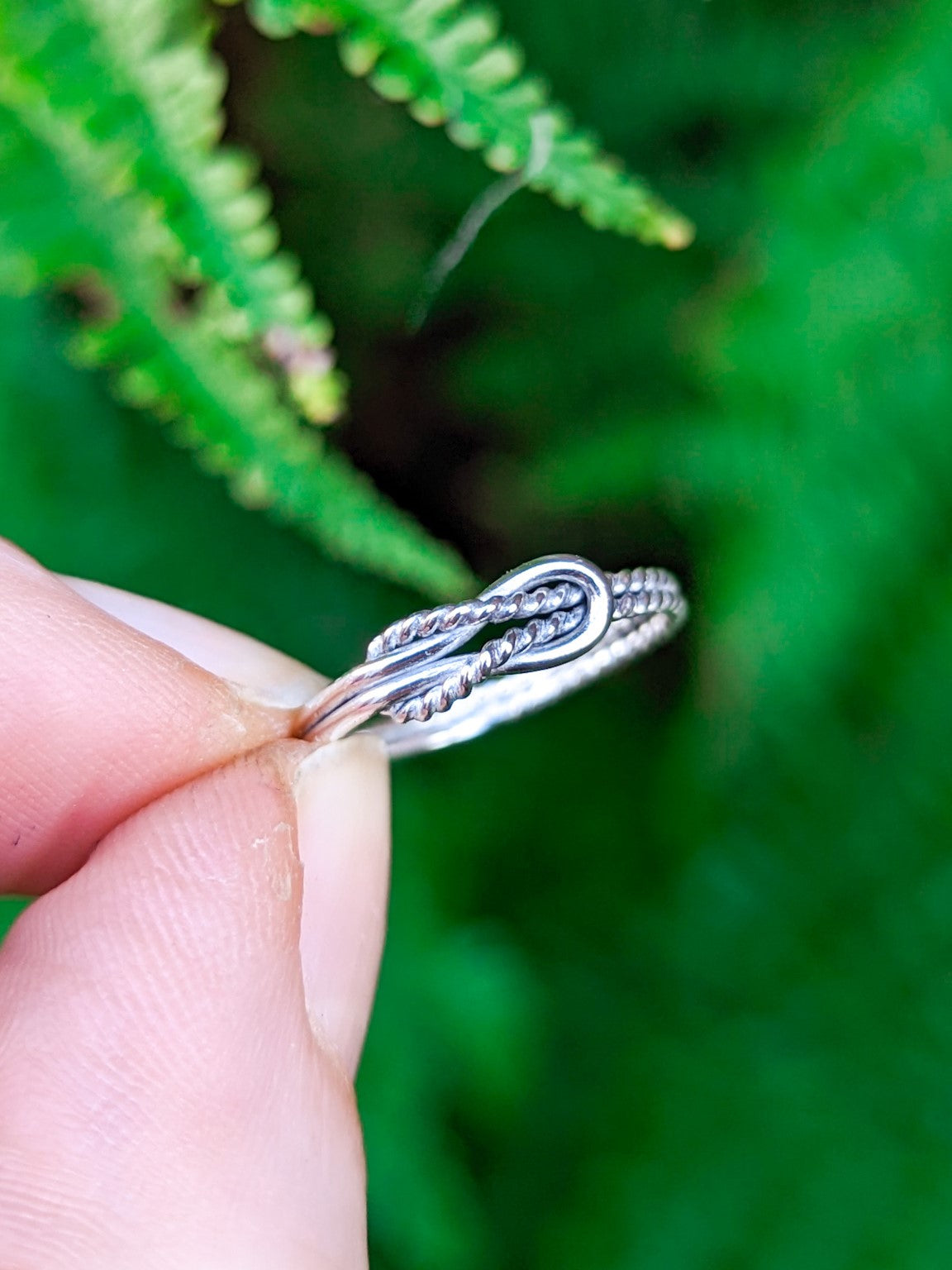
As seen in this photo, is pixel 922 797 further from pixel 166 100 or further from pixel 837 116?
pixel 166 100

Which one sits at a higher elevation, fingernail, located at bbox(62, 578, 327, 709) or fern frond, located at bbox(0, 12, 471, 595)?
fern frond, located at bbox(0, 12, 471, 595)

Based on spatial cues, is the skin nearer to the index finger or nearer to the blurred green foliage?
the index finger

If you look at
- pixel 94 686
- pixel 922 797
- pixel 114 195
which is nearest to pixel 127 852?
pixel 94 686

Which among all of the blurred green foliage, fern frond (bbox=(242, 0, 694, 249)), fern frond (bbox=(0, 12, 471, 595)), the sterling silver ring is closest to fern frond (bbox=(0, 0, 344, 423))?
fern frond (bbox=(0, 12, 471, 595))

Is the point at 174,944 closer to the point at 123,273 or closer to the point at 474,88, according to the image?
the point at 123,273

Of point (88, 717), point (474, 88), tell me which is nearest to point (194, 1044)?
point (88, 717)

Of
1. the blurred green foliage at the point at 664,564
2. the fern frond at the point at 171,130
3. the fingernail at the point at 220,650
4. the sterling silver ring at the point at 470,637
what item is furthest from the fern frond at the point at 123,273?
the blurred green foliage at the point at 664,564
